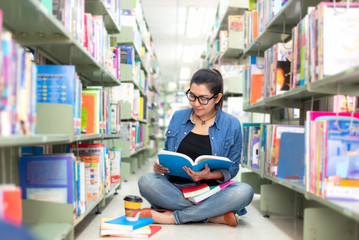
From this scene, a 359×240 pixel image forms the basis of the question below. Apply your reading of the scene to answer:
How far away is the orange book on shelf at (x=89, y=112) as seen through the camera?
78.2 inches

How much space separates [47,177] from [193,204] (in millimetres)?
882

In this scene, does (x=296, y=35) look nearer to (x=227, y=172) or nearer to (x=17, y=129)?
(x=227, y=172)

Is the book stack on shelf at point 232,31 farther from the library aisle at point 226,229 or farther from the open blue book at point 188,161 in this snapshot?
the open blue book at point 188,161

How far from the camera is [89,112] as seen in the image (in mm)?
2010

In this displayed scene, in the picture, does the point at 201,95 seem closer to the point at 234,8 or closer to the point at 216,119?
the point at 216,119

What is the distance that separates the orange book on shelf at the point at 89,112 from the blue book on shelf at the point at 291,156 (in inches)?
43.0

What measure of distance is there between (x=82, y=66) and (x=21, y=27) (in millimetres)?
814

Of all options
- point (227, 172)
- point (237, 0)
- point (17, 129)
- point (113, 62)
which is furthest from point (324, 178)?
point (237, 0)

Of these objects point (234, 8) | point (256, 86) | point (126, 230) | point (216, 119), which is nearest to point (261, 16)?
point (256, 86)

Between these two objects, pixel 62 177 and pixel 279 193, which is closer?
pixel 62 177

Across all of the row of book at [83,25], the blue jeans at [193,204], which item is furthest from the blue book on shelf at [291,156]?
the row of book at [83,25]

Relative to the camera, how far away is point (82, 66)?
218cm

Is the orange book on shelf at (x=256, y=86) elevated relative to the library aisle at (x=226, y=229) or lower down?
elevated

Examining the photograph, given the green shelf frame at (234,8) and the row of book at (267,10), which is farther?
the green shelf frame at (234,8)
